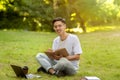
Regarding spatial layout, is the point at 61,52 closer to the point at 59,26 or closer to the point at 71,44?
the point at 71,44

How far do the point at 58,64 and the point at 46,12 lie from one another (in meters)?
21.9

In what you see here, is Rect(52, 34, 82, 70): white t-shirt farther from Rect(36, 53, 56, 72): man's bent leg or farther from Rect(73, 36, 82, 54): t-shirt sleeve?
Rect(36, 53, 56, 72): man's bent leg

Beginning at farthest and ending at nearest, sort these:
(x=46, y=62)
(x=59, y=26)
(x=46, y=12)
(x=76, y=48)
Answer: (x=46, y=12), (x=46, y=62), (x=76, y=48), (x=59, y=26)

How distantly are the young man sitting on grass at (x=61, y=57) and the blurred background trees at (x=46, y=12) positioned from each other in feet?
70.9

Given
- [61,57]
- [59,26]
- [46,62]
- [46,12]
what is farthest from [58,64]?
[46,12]

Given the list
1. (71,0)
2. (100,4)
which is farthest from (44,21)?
(100,4)

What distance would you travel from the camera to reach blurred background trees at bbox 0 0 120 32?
29.8 meters

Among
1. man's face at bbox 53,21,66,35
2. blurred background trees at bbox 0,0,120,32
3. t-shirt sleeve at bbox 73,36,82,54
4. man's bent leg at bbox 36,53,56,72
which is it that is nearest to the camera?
man's face at bbox 53,21,66,35

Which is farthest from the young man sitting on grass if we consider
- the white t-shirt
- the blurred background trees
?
the blurred background trees

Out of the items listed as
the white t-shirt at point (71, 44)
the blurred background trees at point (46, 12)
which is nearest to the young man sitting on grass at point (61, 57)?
the white t-shirt at point (71, 44)

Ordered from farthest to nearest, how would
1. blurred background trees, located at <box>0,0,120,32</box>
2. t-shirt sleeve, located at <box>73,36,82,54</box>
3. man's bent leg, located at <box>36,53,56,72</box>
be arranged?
1. blurred background trees, located at <box>0,0,120,32</box>
2. man's bent leg, located at <box>36,53,56,72</box>
3. t-shirt sleeve, located at <box>73,36,82,54</box>

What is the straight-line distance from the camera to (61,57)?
7680 millimetres

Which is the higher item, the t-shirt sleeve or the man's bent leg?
the t-shirt sleeve

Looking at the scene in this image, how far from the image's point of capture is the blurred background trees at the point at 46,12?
29844 mm
